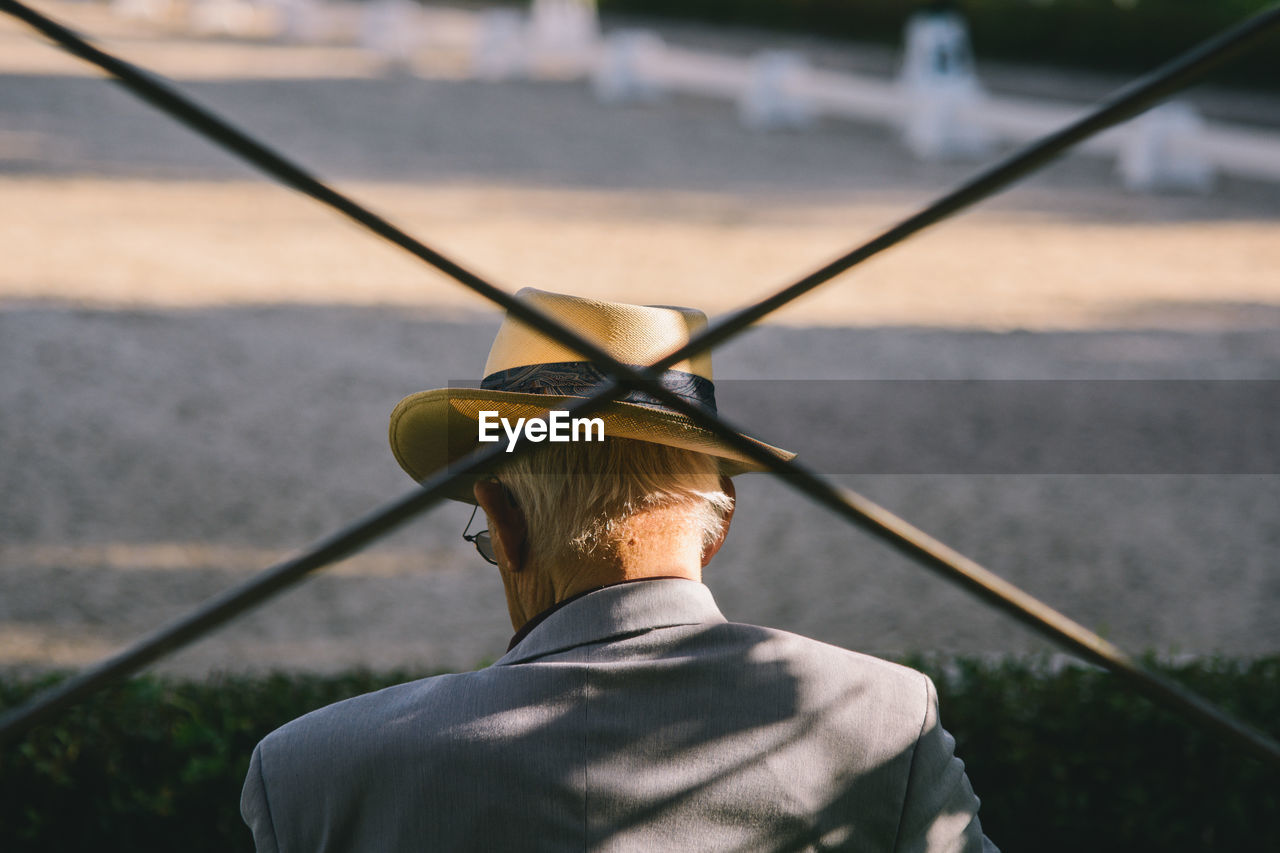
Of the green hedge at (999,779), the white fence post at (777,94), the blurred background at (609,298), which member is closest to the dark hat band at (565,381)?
the green hedge at (999,779)

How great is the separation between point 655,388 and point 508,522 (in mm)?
773

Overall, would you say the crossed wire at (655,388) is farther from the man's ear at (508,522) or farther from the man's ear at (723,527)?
the man's ear at (723,527)

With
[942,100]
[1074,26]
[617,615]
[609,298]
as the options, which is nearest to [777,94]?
[942,100]

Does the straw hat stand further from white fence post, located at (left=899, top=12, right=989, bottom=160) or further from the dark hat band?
white fence post, located at (left=899, top=12, right=989, bottom=160)

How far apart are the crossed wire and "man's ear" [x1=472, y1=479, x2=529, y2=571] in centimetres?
63

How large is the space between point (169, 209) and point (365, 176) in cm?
178

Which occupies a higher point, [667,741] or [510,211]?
[510,211]

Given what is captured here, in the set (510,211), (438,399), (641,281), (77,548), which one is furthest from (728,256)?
(438,399)

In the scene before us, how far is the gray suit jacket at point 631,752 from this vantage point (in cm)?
147

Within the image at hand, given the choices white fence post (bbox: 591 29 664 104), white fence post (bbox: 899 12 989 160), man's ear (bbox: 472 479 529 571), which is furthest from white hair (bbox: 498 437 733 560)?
white fence post (bbox: 591 29 664 104)

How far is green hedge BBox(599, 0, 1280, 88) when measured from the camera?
1568 centimetres

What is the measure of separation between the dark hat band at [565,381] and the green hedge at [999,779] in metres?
1.39

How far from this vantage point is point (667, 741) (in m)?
1.51

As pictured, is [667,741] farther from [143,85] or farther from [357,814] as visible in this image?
[143,85]
